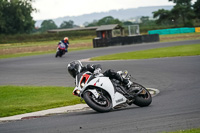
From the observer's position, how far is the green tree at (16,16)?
284 feet

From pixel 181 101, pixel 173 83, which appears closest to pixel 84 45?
pixel 173 83

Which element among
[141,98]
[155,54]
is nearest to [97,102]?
[141,98]

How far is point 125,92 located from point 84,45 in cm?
4638

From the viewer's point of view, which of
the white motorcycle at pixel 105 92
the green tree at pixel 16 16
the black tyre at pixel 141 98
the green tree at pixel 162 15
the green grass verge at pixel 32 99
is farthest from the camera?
the green tree at pixel 162 15

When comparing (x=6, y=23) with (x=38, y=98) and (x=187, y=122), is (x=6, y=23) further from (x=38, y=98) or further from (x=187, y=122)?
(x=187, y=122)

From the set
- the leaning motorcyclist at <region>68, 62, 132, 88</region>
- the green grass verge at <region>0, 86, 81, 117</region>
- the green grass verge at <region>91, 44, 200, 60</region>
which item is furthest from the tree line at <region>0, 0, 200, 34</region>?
the leaning motorcyclist at <region>68, 62, 132, 88</region>

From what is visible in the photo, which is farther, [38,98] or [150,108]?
[38,98]

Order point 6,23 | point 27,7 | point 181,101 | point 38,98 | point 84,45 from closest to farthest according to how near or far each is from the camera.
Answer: point 181,101, point 38,98, point 84,45, point 6,23, point 27,7

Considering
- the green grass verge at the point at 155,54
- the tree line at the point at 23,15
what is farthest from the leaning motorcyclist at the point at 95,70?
the tree line at the point at 23,15

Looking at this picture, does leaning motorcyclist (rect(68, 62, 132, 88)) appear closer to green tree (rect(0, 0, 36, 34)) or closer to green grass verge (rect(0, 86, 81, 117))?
green grass verge (rect(0, 86, 81, 117))

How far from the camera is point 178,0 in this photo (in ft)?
345

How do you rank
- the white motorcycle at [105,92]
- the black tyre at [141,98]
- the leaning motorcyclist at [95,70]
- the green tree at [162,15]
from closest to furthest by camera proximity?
the white motorcycle at [105,92] → the leaning motorcyclist at [95,70] → the black tyre at [141,98] → the green tree at [162,15]

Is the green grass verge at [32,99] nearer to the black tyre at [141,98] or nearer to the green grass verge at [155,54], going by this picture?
the black tyre at [141,98]

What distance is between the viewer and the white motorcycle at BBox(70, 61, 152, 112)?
30.3 feet
